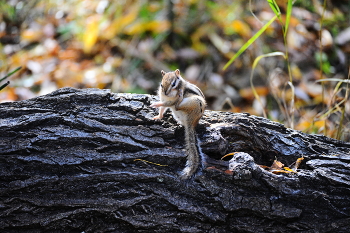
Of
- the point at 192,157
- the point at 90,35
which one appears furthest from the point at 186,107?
the point at 90,35

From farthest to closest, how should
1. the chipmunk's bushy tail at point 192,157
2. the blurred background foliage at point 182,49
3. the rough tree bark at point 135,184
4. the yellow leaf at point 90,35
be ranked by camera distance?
the yellow leaf at point 90,35
the blurred background foliage at point 182,49
the chipmunk's bushy tail at point 192,157
the rough tree bark at point 135,184

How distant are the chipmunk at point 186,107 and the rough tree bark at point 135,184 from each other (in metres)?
0.07

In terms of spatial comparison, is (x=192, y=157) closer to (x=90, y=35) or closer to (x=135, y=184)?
(x=135, y=184)

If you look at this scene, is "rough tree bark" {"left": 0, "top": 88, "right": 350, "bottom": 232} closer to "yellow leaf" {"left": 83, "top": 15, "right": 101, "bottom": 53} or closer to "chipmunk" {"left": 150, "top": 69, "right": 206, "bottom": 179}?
"chipmunk" {"left": 150, "top": 69, "right": 206, "bottom": 179}

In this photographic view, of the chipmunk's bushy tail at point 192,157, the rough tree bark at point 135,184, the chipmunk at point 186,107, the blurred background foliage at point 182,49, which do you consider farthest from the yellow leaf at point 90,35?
the chipmunk's bushy tail at point 192,157

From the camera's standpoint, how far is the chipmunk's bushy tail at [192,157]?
87.2 inches

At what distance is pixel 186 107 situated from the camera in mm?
2588

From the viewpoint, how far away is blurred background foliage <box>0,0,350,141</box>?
5.28 metres

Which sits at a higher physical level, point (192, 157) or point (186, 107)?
point (186, 107)

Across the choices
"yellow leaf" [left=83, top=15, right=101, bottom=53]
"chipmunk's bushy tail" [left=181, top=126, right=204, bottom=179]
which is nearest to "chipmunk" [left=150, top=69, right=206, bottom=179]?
"chipmunk's bushy tail" [left=181, top=126, right=204, bottom=179]

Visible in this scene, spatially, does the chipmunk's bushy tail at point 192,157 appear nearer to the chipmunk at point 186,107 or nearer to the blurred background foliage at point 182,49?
the chipmunk at point 186,107

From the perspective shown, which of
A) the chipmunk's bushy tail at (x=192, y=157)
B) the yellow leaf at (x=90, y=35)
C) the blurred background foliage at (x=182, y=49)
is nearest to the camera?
the chipmunk's bushy tail at (x=192, y=157)

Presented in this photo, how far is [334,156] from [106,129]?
5.47 ft

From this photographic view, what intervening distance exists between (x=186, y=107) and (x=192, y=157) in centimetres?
48
